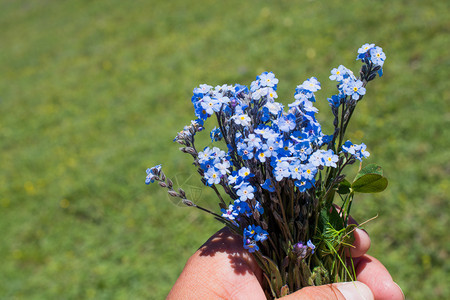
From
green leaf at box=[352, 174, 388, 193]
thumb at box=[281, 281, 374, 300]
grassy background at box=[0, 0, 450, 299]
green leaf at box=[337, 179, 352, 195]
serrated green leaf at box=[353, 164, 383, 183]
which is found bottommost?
thumb at box=[281, 281, 374, 300]

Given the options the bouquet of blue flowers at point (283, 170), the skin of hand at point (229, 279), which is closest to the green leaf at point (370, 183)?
the bouquet of blue flowers at point (283, 170)

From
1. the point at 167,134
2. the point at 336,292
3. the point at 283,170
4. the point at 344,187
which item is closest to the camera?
the point at 283,170

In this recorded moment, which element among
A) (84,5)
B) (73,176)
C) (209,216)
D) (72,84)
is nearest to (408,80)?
(209,216)

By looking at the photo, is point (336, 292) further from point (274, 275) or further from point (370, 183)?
point (370, 183)

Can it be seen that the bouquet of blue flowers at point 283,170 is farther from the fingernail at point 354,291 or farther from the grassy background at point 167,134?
the grassy background at point 167,134

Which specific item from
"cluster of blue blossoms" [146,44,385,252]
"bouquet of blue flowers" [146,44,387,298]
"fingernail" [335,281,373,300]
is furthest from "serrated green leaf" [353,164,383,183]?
"fingernail" [335,281,373,300]

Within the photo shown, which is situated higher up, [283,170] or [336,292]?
[283,170]

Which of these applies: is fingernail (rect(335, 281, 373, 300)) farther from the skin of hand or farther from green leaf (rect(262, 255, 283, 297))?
green leaf (rect(262, 255, 283, 297))

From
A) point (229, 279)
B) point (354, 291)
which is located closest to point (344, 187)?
point (354, 291)
